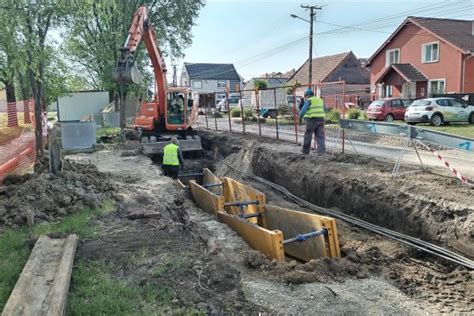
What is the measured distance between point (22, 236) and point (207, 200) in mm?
4905

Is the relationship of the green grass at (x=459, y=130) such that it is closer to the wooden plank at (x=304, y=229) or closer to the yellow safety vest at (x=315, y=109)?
the yellow safety vest at (x=315, y=109)

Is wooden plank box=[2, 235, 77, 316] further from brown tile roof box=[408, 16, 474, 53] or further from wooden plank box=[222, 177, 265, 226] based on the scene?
brown tile roof box=[408, 16, 474, 53]

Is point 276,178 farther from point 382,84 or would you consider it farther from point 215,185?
point 382,84

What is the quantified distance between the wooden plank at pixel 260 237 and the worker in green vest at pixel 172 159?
14.5ft

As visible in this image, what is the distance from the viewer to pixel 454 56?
30656mm

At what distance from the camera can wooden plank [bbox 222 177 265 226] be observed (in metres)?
9.05

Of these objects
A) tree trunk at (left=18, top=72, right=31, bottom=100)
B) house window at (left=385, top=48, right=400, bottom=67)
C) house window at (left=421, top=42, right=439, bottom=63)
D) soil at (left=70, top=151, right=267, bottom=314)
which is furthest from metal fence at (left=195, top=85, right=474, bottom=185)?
house window at (left=385, top=48, right=400, bottom=67)

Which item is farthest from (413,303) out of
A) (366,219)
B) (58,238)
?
(58,238)

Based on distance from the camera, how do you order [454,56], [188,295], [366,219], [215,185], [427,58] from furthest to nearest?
[427,58]
[454,56]
[215,185]
[366,219]
[188,295]

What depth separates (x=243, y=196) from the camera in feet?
32.9

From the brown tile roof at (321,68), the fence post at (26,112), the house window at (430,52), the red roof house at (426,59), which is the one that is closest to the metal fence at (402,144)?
the fence post at (26,112)

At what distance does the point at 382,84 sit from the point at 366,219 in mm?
29674

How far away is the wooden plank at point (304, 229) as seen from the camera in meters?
6.97

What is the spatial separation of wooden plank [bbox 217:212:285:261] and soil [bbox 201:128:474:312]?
720mm
